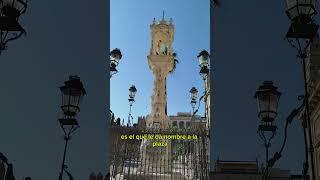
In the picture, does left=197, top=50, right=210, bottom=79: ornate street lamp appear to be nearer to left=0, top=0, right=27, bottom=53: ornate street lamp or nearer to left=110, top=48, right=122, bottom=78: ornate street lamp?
left=110, top=48, right=122, bottom=78: ornate street lamp

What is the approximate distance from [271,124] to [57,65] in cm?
660

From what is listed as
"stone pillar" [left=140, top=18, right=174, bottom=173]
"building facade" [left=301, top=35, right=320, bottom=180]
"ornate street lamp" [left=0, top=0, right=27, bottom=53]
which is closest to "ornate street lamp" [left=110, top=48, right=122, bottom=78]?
"building facade" [left=301, top=35, right=320, bottom=180]

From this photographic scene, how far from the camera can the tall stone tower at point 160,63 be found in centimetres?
3856

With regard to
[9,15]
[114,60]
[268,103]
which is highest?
[114,60]

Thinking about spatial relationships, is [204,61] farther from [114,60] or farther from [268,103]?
[268,103]

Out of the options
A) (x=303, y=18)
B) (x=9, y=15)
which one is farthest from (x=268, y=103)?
(x=9, y=15)

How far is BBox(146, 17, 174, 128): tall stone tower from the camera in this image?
38562 millimetres

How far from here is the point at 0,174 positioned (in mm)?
6559

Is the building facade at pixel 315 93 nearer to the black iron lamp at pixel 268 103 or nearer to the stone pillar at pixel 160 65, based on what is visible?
the black iron lamp at pixel 268 103

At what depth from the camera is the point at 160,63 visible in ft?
137

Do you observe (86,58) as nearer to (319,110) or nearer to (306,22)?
(319,110)

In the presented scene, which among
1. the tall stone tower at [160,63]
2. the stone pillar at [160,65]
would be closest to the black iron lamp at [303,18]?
the stone pillar at [160,65]

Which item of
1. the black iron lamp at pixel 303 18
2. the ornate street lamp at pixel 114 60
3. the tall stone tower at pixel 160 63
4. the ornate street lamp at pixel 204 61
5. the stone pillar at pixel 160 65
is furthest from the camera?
the tall stone tower at pixel 160 63

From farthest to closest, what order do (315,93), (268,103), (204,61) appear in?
(204,61) < (315,93) < (268,103)
